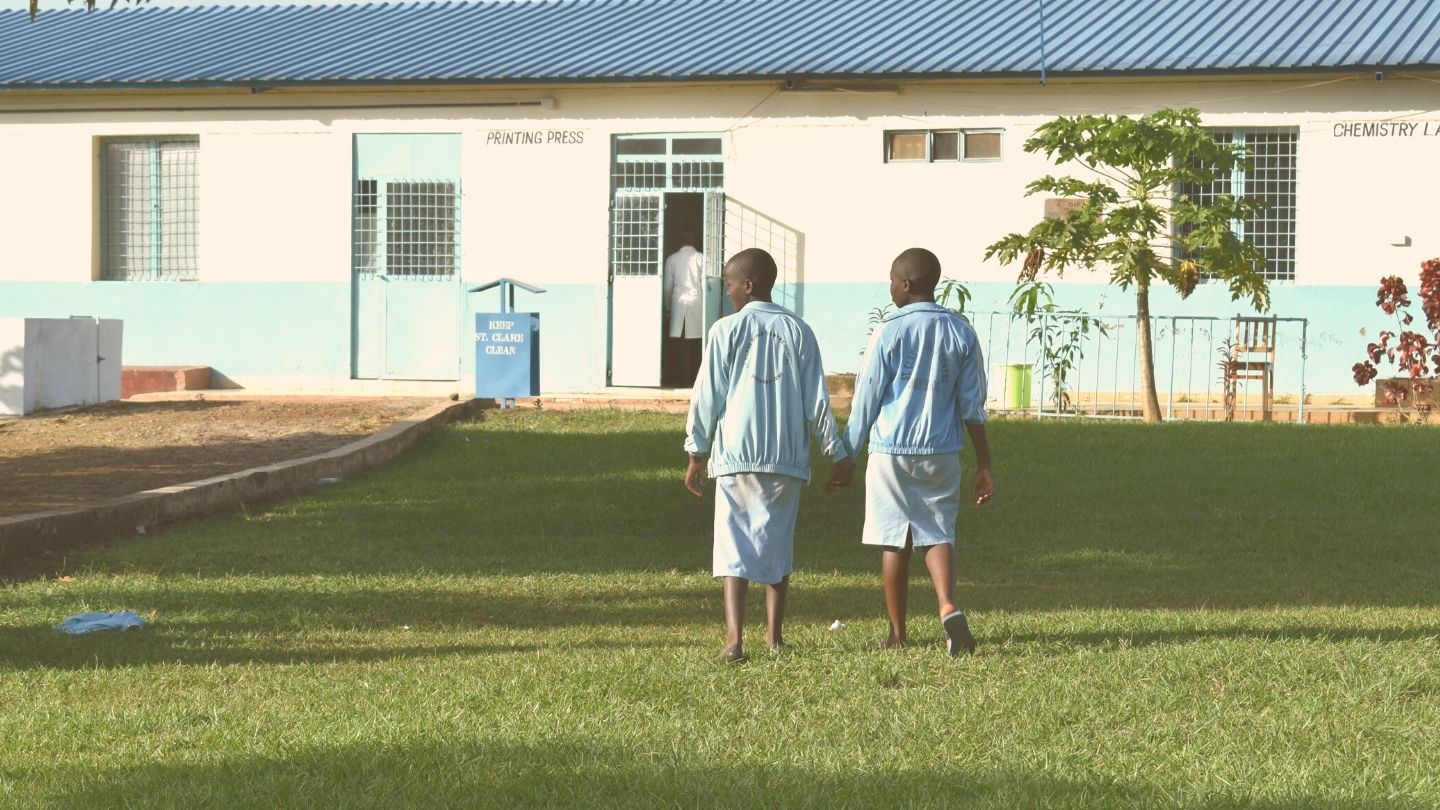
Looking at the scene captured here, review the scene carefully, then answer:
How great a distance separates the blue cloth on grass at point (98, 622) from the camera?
7.46m

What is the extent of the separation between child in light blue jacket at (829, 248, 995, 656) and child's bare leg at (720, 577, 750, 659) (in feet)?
1.59

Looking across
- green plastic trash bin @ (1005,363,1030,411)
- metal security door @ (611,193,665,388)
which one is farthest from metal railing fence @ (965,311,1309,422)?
metal security door @ (611,193,665,388)

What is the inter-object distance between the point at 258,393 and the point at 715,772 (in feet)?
59.7

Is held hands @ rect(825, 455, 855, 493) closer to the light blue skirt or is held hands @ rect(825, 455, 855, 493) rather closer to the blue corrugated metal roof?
the light blue skirt

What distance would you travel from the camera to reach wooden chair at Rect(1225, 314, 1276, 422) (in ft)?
59.9

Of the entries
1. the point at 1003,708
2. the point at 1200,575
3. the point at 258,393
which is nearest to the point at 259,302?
the point at 258,393

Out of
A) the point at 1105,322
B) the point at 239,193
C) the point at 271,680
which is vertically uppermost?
the point at 239,193

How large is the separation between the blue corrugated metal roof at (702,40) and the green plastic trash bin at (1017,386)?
327 centimetres

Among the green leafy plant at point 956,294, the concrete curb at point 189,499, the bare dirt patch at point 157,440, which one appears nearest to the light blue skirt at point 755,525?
the concrete curb at point 189,499

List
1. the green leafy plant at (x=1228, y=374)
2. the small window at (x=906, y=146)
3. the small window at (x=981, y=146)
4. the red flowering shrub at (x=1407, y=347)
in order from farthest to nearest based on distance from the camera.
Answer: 1. the small window at (x=906, y=146)
2. the small window at (x=981, y=146)
3. the green leafy plant at (x=1228, y=374)
4. the red flowering shrub at (x=1407, y=347)

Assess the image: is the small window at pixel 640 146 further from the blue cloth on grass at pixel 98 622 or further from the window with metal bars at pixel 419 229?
the blue cloth on grass at pixel 98 622

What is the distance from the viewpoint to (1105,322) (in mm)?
19828

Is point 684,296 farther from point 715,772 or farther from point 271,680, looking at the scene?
point 715,772

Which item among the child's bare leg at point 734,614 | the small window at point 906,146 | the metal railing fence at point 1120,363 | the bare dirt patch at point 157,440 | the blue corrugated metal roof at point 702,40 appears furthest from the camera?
the small window at point 906,146
